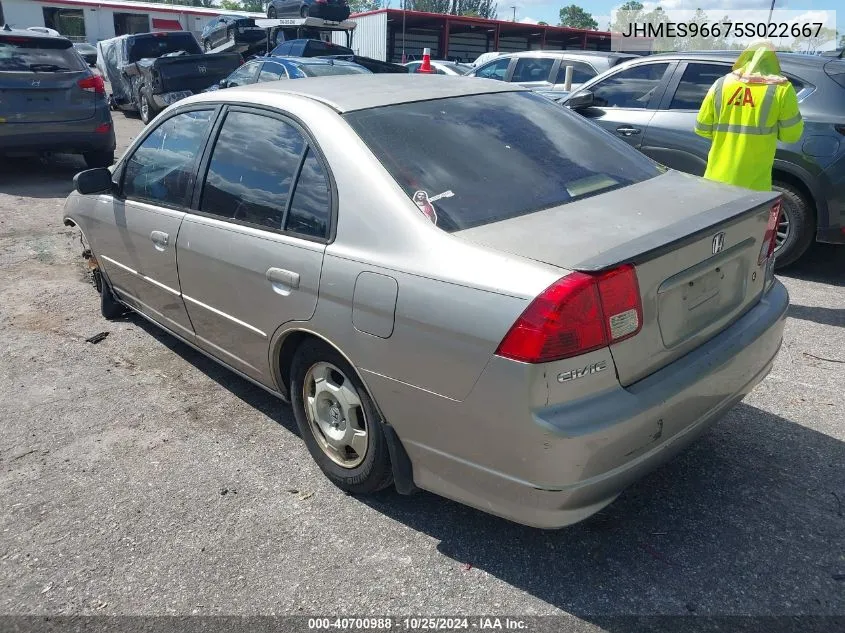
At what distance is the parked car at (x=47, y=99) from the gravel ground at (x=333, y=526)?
5980 mm

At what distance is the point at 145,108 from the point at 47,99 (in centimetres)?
629

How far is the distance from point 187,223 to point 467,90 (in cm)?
153

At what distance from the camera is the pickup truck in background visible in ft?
46.1

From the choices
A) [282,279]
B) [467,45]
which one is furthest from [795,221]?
[467,45]

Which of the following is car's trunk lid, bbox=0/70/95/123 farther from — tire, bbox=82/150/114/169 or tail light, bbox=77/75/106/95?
tire, bbox=82/150/114/169

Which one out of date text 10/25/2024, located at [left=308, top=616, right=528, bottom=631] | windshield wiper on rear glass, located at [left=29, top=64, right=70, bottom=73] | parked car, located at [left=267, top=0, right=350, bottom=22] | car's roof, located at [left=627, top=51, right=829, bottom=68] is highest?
parked car, located at [left=267, top=0, right=350, bottom=22]

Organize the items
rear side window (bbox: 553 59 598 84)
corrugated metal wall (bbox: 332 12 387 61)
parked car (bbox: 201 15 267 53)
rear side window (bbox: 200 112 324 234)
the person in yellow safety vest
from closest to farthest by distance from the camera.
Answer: rear side window (bbox: 200 112 324 234)
the person in yellow safety vest
rear side window (bbox: 553 59 598 84)
parked car (bbox: 201 15 267 53)
corrugated metal wall (bbox: 332 12 387 61)

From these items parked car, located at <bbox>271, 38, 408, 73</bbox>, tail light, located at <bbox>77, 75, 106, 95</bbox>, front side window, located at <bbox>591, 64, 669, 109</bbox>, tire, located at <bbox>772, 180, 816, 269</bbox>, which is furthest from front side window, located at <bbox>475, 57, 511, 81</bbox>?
tire, located at <bbox>772, 180, 816, 269</bbox>

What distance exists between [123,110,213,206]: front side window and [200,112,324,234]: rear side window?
0.71ft

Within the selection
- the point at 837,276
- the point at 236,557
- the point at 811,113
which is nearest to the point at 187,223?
the point at 236,557

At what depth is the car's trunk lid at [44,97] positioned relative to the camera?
8680 mm

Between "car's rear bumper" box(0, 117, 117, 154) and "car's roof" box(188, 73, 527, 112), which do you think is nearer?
"car's roof" box(188, 73, 527, 112)

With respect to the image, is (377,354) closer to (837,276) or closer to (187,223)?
(187,223)

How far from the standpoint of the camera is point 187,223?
354 centimetres
